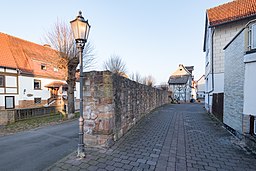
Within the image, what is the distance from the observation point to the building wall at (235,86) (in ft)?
17.6

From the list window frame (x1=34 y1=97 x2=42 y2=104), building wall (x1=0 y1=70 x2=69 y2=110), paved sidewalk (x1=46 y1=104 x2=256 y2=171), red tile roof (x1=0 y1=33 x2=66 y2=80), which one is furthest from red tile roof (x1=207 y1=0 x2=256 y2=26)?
window frame (x1=34 y1=97 x2=42 y2=104)

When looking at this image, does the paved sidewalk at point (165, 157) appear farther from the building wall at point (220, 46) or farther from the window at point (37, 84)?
the window at point (37, 84)

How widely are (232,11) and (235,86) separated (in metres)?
7.84

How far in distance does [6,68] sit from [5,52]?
243 centimetres

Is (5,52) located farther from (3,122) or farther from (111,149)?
(111,149)

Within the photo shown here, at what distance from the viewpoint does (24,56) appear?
2039 centimetres

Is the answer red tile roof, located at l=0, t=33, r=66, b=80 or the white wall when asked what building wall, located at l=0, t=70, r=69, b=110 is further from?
the white wall

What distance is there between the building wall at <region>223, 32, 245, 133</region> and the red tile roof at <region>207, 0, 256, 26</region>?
487 cm

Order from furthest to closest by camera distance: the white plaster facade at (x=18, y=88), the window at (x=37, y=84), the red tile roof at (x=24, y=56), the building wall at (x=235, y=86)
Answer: the window at (x=37, y=84) → the red tile roof at (x=24, y=56) → the white plaster facade at (x=18, y=88) → the building wall at (x=235, y=86)

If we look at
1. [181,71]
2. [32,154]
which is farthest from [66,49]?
[181,71]

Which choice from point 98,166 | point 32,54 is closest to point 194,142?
point 98,166

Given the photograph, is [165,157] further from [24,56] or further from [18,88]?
[24,56]

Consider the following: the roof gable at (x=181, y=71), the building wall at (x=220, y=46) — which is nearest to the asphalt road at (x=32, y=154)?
the building wall at (x=220, y=46)

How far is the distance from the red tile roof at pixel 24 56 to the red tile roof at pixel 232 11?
14.7m
